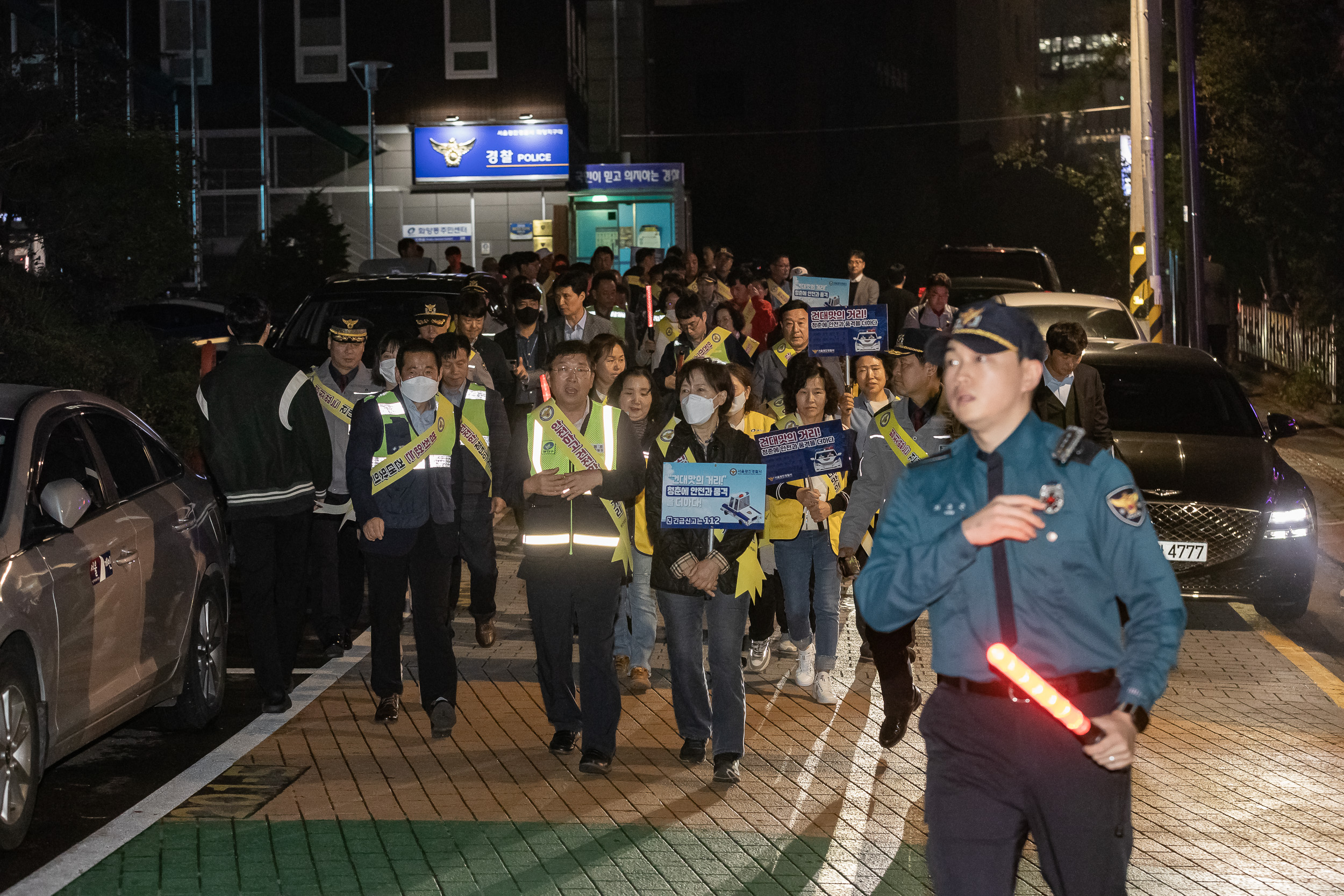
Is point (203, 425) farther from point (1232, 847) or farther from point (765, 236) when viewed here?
point (765, 236)

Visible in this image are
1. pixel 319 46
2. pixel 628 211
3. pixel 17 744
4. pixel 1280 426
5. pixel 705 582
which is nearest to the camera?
pixel 17 744

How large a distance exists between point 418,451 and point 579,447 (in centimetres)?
104

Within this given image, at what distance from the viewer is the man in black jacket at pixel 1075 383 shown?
33.8 ft

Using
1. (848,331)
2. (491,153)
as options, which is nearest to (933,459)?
(848,331)

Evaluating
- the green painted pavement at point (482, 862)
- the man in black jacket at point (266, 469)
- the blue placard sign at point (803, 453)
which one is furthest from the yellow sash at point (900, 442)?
the man in black jacket at point (266, 469)

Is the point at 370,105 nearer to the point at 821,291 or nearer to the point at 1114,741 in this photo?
the point at 821,291

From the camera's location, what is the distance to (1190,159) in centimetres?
2250

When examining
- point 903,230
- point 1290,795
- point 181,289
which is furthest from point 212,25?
point 1290,795

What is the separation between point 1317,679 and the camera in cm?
981

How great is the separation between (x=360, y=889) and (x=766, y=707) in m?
3.41

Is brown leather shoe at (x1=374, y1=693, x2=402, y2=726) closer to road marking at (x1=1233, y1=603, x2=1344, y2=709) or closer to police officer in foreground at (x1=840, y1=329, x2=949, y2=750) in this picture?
police officer in foreground at (x1=840, y1=329, x2=949, y2=750)

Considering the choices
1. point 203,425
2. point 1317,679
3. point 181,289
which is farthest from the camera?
point 181,289

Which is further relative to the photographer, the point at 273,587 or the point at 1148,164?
the point at 1148,164

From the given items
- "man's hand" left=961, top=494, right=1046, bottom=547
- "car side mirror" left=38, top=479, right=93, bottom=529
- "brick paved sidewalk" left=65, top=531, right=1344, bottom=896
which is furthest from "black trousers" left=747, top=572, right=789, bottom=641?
"man's hand" left=961, top=494, right=1046, bottom=547
